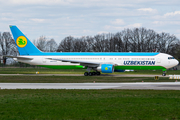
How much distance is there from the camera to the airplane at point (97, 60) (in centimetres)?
4294

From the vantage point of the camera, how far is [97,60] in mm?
44656

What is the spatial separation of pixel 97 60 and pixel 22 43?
1331 cm

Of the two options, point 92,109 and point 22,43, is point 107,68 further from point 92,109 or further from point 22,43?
point 92,109

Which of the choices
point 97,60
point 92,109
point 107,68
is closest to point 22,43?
point 97,60

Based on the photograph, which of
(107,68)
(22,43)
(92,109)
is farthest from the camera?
(22,43)

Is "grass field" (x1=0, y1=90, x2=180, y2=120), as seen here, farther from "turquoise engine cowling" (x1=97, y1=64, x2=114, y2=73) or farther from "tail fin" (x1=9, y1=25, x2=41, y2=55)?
"tail fin" (x1=9, y1=25, x2=41, y2=55)

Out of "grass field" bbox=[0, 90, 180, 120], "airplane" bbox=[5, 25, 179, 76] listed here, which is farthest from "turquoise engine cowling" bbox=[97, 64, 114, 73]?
"grass field" bbox=[0, 90, 180, 120]

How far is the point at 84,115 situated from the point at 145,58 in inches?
1298

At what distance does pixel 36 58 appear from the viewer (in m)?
46.3

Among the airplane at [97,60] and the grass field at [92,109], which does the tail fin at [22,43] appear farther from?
the grass field at [92,109]

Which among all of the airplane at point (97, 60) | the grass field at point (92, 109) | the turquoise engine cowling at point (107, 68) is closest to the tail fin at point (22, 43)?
Result: the airplane at point (97, 60)

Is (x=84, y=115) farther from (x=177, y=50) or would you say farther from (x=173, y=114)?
(x=177, y=50)

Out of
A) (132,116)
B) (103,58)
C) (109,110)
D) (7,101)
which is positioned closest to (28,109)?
(7,101)

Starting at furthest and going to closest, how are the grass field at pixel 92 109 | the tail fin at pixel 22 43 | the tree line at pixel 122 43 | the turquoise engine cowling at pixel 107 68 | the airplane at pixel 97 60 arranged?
the tree line at pixel 122 43 → the tail fin at pixel 22 43 → the airplane at pixel 97 60 → the turquoise engine cowling at pixel 107 68 → the grass field at pixel 92 109
